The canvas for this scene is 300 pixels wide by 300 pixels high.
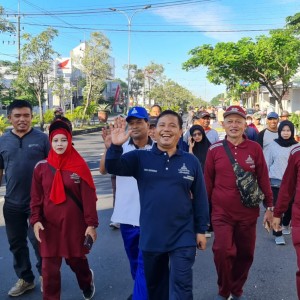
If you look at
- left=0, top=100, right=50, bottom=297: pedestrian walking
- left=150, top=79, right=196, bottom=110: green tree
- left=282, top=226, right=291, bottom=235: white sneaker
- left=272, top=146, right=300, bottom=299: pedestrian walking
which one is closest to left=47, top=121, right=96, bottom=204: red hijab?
left=0, top=100, right=50, bottom=297: pedestrian walking

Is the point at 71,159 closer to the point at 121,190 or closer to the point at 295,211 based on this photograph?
the point at 121,190

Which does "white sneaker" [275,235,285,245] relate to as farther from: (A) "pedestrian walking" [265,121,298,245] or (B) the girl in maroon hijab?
(B) the girl in maroon hijab

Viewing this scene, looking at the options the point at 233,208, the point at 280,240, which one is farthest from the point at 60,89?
the point at 233,208

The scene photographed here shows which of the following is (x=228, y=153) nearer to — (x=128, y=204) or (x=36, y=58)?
(x=128, y=204)

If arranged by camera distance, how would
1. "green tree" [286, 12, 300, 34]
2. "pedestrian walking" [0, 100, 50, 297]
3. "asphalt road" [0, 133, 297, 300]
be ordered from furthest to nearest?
"green tree" [286, 12, 300, 34]
"asphalt road" [0, 133, 297, 300]
"pedestrian walking" [0, 100, 50, 297]

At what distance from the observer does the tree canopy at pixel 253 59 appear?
68.3 ft

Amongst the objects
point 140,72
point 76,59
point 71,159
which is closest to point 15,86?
point 76,59

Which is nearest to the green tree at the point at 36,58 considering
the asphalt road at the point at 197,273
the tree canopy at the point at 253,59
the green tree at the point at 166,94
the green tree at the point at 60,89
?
the green tree at the point at 60,89

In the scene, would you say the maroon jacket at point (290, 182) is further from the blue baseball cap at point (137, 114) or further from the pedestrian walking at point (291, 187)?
the blue baseball cap at point (137, 114)

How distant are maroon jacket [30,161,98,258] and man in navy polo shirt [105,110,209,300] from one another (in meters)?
0.65

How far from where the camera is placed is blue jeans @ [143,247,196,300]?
284 cm

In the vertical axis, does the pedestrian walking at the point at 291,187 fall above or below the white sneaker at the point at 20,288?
above

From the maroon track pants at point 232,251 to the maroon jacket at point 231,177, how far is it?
90mm

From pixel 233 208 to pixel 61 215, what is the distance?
1540 mm
